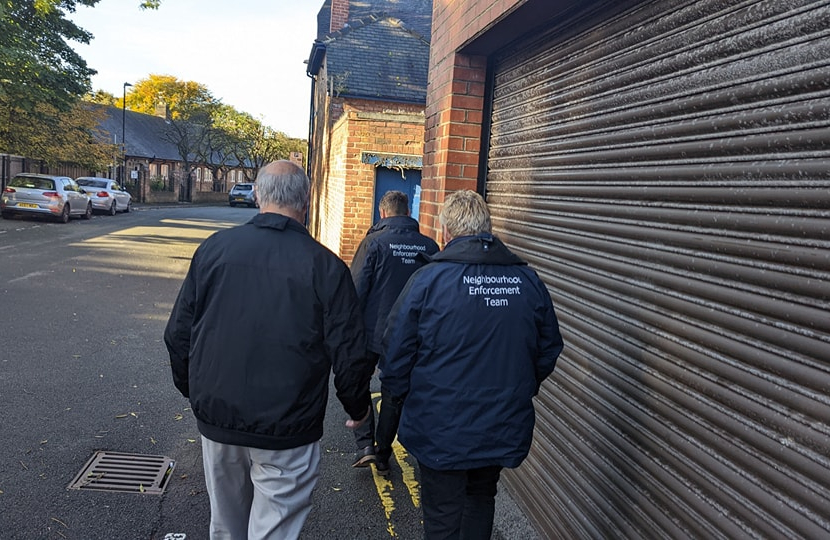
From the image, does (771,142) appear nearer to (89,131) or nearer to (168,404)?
(168,404)

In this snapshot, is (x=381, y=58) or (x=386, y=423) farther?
(x=381, y=58)

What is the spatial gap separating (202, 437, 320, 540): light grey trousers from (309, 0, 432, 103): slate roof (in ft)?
37.5

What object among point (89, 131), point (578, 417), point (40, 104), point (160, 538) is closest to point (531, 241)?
point (578, 417)

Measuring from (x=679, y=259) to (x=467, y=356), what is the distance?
3.02 ft

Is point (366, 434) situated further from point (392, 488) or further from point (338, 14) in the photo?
point (338, 14)

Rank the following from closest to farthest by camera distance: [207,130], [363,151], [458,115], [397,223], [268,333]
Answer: [268,333]
[397,223]
[458,115]
[363,151]
[207,130]

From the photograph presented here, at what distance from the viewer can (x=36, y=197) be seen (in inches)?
867

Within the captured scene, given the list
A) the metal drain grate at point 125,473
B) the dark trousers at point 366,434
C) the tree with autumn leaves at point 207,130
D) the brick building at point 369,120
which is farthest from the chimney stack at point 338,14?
the tree with autumn leaves at point 207,130

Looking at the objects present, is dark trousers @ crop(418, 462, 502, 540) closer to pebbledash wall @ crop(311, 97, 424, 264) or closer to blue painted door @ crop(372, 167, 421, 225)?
pebbledash wall @ crop(311, 97, 424, 264)

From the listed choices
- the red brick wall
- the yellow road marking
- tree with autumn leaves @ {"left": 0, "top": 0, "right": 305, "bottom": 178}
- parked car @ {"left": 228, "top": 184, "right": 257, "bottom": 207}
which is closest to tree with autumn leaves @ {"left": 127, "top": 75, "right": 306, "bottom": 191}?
parked car @ {"left": 228, "top": 184, "right": 257, "bottom": 207}

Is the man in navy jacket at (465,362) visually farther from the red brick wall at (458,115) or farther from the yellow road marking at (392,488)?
the red brick wall at (458,115)

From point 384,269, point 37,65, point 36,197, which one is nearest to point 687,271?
point 384,269

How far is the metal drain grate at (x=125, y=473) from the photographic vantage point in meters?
3.98

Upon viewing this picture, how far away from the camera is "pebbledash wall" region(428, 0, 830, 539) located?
1956 mm
